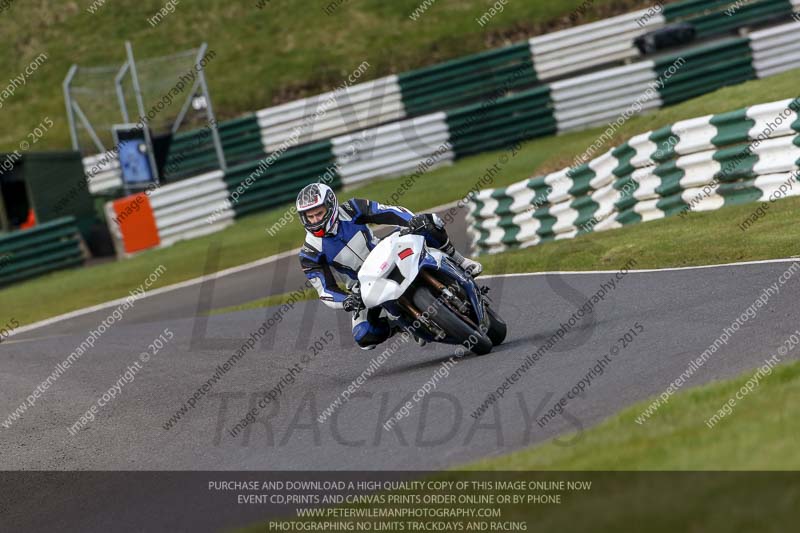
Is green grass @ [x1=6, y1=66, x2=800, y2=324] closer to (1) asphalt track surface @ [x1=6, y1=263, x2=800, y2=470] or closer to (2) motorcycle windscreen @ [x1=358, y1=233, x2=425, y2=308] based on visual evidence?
(1) asphalt track surface @ [x1=6, y1=263, x2=800, y2=470]

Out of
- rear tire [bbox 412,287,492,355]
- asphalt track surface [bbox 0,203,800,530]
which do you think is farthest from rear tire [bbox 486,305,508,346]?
rear tire [bbox 412,287,492,355]

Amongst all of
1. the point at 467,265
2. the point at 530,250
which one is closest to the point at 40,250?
the point at 530,250

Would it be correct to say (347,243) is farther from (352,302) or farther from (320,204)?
(352,302)

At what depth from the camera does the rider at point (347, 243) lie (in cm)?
1023

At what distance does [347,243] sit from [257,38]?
2789 centimetres

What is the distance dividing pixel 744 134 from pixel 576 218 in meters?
3.45

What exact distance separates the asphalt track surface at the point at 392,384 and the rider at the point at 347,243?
1.76 ft

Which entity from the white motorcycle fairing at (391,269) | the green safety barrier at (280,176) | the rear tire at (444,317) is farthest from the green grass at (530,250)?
the white motorcycle fairing at (391,269)

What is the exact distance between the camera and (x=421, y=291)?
965cm

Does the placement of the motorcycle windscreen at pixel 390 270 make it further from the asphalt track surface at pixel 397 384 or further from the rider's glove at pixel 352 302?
the asphalt track surface at pixel 397 384

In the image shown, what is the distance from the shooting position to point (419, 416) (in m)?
8.39

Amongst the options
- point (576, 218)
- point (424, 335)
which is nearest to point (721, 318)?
point (424, 335)

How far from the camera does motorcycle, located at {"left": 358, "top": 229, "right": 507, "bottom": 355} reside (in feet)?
31.4

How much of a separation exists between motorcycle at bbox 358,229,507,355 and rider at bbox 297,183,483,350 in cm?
30
